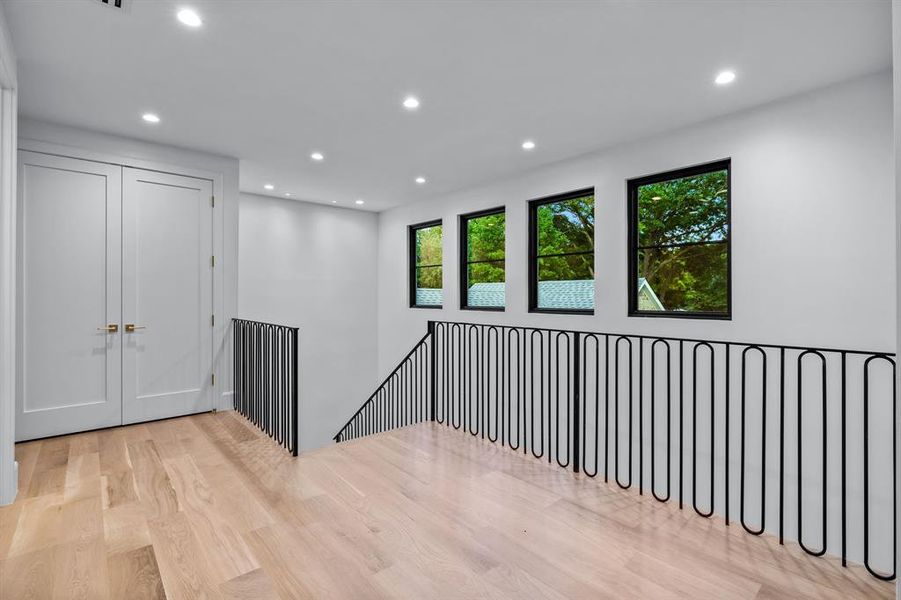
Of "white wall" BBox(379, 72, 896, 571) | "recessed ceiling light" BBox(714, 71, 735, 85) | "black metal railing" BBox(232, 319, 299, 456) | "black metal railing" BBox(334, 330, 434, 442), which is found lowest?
"black metal railing" BBox(334, 330, 434, 442)

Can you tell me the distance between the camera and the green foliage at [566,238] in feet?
15.3

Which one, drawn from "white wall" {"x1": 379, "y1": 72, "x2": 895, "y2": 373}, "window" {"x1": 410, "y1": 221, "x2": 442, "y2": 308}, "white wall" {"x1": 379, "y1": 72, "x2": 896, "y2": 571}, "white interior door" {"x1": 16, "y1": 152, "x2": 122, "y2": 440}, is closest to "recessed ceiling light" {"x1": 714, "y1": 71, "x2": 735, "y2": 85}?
"white wall" {"x1": 379, "y1": 72, "x2": 895, "y2": 373}

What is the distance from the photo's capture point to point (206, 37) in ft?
8.10

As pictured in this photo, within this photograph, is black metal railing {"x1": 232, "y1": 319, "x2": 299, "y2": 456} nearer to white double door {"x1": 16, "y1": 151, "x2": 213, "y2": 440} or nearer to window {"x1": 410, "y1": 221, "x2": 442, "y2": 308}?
white double door {"x1": 16, "y1": 151, "x2": 213, "y2": 440}

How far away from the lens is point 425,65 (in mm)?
2766

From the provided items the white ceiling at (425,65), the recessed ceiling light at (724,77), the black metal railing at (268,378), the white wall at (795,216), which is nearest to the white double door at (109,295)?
the black metal railing at (268,378)

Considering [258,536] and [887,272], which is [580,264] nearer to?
[887,272]

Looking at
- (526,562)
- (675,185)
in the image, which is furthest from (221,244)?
(675,185)

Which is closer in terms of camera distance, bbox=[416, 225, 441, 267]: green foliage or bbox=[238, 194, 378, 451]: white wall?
bbox=[238, 194, 378, 451]: white wall

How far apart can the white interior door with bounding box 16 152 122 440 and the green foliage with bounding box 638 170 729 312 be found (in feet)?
15.9

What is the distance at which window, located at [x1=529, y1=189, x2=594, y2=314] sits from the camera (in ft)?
15.3

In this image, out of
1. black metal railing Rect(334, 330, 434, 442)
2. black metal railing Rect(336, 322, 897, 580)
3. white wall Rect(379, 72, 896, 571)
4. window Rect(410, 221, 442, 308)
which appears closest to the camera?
black metal railing Rect(336, 322, 897, 580)

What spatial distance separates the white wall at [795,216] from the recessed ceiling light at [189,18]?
343 centimetres

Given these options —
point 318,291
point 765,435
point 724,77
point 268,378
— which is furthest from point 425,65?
point 318,291
